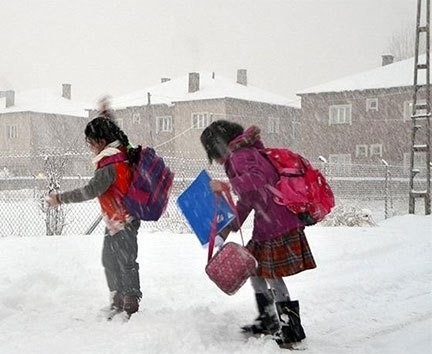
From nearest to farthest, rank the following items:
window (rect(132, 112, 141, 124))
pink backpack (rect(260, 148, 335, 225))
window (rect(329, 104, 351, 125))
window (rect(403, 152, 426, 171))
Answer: pink backpack (rect(260, 148, 335, 225))
window (rect(403, 152, 426, 171))
window (rect(329, 104, 351, 125))
window (rect(132, 112, 141, 124))

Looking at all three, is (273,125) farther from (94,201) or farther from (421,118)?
(421,118)

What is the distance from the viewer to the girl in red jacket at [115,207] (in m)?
4.82

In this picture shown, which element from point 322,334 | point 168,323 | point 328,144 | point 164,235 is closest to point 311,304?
point 322,334

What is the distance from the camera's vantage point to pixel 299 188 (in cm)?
433

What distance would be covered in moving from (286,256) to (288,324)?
473 millimetres

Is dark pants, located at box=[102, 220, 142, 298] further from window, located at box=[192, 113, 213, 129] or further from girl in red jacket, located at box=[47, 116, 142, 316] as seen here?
window, located at box=[192, 113, 213, 129]

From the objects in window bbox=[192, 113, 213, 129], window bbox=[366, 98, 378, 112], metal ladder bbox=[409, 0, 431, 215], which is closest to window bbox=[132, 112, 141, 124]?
window bbox=[192, 113, 213, 129]

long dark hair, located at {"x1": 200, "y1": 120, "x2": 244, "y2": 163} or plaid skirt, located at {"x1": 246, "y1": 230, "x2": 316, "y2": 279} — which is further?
long dark hair, located at {"x1": 200, "y1": 120, "x2": 244, "y2": 163}

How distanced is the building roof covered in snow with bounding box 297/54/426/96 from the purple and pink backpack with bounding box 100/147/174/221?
117 ft

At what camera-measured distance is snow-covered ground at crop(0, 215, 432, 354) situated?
439 cm

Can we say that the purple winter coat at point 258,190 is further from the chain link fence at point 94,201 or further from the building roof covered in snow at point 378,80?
the building roof covered in snow at point 378,80

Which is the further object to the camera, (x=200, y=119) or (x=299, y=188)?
(x=200, y=119)

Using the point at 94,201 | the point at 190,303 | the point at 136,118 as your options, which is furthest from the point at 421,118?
the point at 136,118

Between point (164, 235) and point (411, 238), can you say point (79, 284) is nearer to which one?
point (164, 235)
